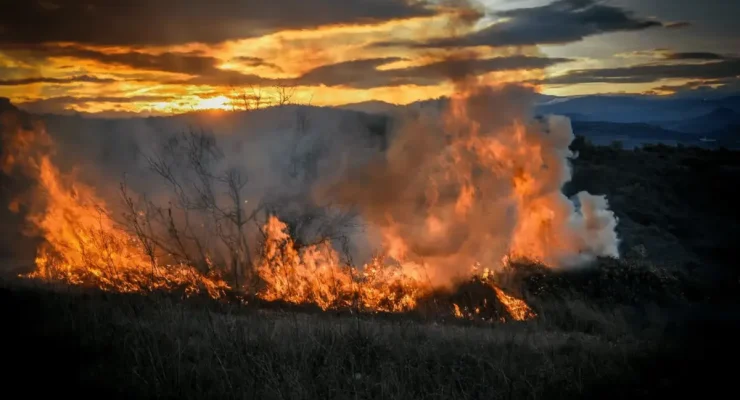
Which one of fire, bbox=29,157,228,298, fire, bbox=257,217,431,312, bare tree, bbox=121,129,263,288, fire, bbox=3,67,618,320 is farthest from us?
bare tree, bbox=121,129,263,288

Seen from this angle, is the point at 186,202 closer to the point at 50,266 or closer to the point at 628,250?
the point at 50,266

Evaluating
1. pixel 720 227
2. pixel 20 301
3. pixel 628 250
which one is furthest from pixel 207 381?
pixel 720 227

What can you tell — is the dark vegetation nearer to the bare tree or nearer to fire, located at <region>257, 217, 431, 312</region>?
fire, located at <region>257, 217, 431, 312</region>

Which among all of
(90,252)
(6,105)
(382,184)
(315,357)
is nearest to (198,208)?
(90,252)

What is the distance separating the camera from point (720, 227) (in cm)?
4131

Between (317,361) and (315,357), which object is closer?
(317,361)

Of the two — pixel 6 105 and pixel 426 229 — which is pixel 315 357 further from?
pixel 6 105

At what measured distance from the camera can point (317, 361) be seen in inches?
341

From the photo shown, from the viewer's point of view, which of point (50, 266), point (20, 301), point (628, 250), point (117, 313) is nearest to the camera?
point (117, 313)

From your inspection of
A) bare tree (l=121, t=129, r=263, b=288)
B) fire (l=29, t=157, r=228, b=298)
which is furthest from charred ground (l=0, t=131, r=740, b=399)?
bare tree (l=121, t=129, r=263, b=288)

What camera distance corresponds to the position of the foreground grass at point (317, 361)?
742 centimetres

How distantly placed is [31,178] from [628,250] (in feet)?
91.1

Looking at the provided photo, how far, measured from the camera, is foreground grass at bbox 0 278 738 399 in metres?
7.42

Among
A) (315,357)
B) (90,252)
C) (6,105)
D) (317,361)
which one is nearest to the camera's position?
(317,361)
